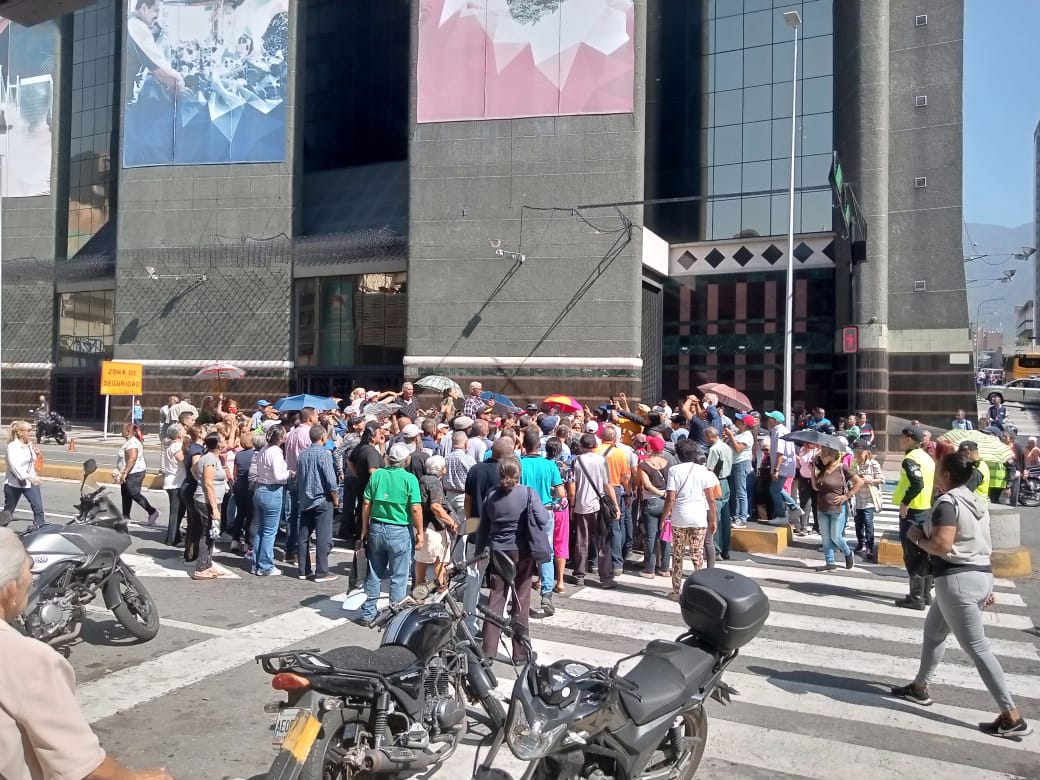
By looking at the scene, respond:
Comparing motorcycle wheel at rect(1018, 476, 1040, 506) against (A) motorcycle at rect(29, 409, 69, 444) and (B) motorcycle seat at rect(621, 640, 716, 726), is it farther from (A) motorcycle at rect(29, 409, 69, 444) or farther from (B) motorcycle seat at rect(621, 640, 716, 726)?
(A) motorcycle at rect(29, 409, 69, 444)

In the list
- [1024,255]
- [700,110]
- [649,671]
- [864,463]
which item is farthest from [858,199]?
[649,671]

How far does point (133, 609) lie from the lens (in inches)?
291

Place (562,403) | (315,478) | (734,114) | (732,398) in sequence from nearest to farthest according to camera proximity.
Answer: (315,478) → (562,403) → (732,398) → (734,114)

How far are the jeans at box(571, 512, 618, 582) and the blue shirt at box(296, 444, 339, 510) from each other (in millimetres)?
2931

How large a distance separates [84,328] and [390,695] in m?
35.8

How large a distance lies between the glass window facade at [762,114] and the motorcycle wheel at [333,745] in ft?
95.1

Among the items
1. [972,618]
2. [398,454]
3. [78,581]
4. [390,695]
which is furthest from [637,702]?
[78,581]

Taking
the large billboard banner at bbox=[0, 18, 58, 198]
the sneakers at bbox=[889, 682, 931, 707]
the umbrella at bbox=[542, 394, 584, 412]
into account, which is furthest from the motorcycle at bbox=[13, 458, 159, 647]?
the large billboard banner at bbox=[0, 18, 58, 198]

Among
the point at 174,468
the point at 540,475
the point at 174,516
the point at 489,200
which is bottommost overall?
the point at 174,516

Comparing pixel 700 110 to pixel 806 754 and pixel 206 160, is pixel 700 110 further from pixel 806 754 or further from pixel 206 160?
pixel 806 754

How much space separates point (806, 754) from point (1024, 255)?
37.7 meters

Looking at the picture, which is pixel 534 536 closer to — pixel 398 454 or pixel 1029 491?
pixel 398 454

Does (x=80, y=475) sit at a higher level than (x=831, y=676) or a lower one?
higher

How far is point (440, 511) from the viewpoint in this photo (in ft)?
26.8
